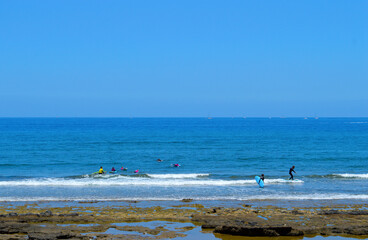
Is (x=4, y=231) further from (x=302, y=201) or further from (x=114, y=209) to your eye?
(x=302, y=201)

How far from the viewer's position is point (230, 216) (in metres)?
19.8

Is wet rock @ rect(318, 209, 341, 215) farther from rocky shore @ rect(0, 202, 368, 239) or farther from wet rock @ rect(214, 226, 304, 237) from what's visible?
wet rock @ rect(214, 226, 304, 237)

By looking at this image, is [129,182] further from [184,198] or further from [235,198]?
[235,198]

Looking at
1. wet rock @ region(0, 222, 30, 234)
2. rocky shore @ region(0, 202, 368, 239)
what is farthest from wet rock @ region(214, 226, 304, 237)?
wet rock @ region(0, 222, 30, 234)

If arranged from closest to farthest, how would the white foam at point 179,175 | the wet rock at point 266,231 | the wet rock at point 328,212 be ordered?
the wet rock at point 266,231, the wet rock at point 328,212, the white foam at point 179,175

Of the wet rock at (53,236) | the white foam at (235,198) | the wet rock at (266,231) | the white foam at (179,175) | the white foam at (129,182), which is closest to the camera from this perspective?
the wet rock at (53,236)

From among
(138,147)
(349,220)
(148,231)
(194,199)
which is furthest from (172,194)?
(138,147)

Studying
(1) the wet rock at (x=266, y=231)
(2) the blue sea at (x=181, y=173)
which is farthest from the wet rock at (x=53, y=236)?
(2) the blue sea at (x=181, y=173)

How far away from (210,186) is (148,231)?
45.5ft

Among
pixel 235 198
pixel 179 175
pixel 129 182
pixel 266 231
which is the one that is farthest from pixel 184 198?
pixel 179 175

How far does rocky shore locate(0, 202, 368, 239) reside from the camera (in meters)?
16.8

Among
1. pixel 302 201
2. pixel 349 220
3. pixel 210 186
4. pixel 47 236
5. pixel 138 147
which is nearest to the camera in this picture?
pixel 47 236

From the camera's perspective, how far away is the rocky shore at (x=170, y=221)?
55.3ft

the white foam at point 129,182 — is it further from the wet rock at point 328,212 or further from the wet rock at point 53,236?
the wet rock at point 53,236
